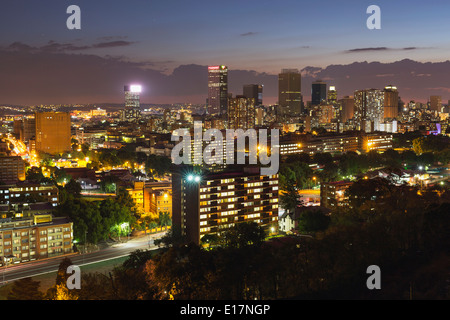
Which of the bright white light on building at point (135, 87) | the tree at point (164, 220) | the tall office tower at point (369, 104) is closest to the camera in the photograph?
the tree at point (164, 220)

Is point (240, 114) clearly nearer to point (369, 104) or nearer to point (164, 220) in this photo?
point (369, 104)

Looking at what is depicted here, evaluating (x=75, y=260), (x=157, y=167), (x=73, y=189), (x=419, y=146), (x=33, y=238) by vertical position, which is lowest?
(x=75, y=260)

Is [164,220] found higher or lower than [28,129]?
lower

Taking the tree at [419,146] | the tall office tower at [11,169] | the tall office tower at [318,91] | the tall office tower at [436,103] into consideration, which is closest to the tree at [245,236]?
the tall office tower at [11,169]

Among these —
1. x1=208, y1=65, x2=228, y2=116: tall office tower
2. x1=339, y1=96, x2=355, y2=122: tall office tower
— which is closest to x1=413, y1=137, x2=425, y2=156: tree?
x1=339, y1=96, x2=355, y2=122: tall office tower

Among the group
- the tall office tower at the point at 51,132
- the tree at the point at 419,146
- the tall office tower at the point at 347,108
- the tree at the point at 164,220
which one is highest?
the tall office tower at the point at 347,108

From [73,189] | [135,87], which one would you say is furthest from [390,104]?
[73,189]

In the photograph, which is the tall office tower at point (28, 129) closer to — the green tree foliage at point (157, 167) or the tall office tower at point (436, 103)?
the green tree foliage at point (157, 167)
